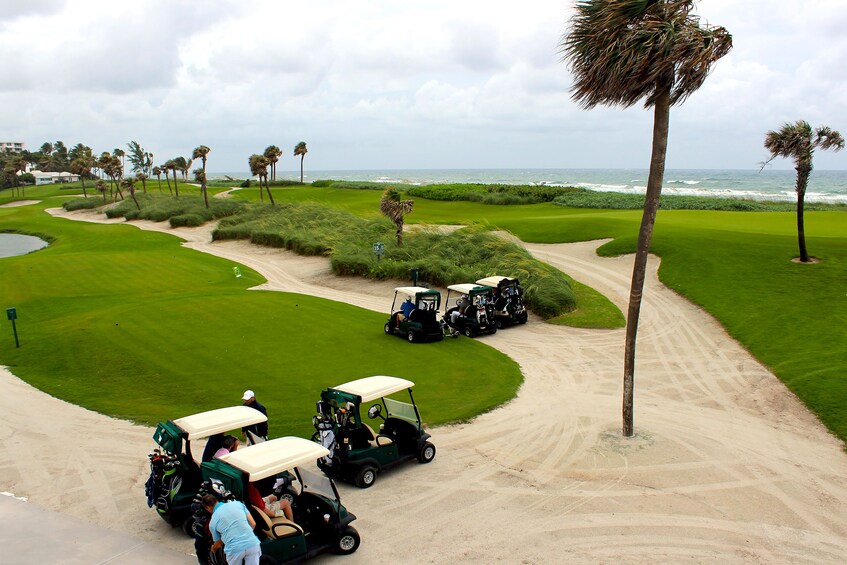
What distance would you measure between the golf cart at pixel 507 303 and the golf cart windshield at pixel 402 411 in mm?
11421

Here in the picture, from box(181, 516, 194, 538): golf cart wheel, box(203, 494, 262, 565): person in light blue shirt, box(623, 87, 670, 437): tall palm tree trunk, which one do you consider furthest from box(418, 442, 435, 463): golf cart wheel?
box(203, 494, 262, 565): person in light blue shirt

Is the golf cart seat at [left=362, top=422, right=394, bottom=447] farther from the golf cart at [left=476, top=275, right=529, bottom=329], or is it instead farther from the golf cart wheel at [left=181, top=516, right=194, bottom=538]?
the golf cart at [left=476, top=275, right=529, bottom=329]

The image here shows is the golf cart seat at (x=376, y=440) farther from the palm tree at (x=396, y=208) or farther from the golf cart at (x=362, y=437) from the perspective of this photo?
the palm tree at (x=396, y=208)

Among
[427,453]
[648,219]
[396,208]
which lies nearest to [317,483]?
[427,453]

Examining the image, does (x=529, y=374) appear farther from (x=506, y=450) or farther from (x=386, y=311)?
(x=386, y=311)

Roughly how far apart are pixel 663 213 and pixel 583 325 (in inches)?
1331

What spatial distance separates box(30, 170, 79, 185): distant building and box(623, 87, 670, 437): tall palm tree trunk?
16227 cm

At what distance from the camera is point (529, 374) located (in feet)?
57.6

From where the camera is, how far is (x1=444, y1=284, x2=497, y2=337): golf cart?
21703 mm

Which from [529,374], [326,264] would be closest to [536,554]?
[529,374]

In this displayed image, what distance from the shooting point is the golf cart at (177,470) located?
29.5ft

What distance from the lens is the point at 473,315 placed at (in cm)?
2186

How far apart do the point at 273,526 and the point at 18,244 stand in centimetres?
5965

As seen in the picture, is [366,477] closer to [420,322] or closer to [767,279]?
[420,322]
